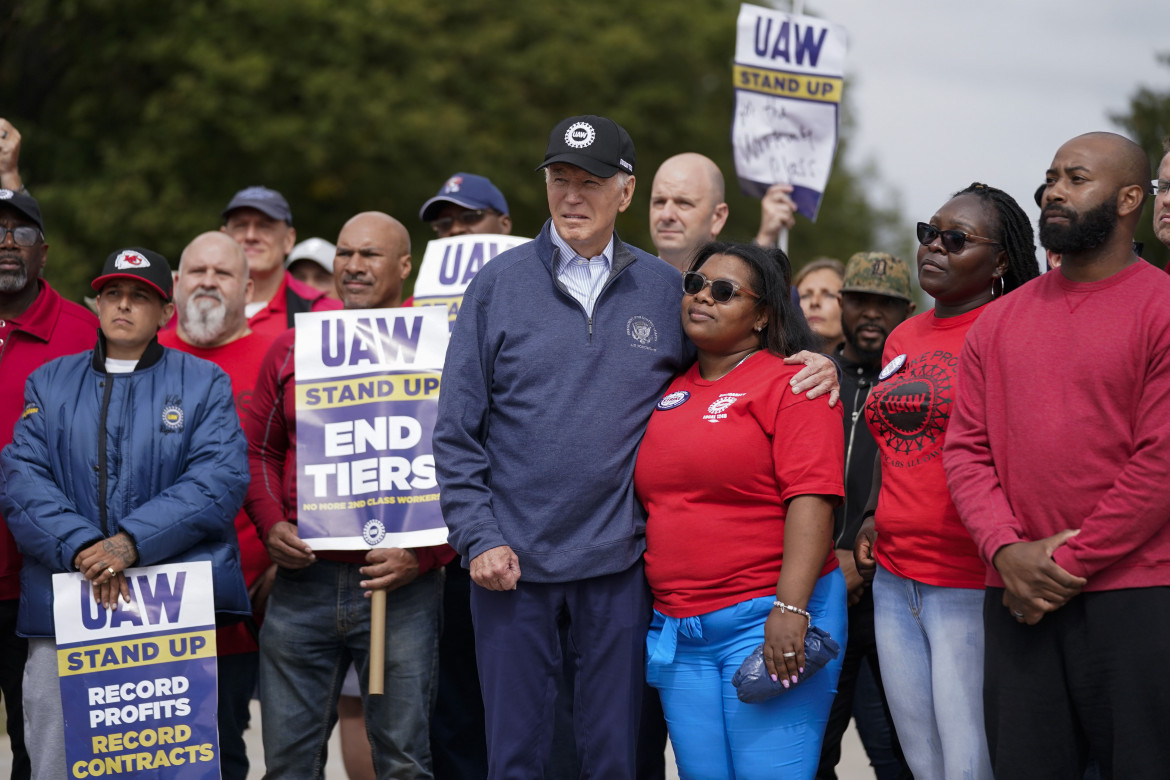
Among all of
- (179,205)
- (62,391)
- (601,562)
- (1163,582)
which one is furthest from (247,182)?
(1163,582)

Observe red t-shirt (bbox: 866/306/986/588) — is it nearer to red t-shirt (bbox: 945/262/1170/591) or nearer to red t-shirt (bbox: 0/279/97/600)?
red t-shirt (bbox: 945/262/1170/591)

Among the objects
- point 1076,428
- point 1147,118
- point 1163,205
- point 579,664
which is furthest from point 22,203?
point 1147,118

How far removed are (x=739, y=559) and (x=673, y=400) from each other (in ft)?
1.88

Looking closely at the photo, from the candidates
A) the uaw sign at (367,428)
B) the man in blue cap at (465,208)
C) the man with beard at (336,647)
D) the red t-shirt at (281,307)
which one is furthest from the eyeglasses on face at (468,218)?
the man with beard at (336,647)

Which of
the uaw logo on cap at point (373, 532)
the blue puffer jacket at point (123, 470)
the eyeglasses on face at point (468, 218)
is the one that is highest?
the eyeglasses on face at point (468, 218)

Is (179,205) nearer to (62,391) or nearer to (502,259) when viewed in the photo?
(62,391)

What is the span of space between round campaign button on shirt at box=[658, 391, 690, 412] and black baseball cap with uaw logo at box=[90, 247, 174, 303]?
7.12ft

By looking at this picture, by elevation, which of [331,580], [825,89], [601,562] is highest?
[825,89]

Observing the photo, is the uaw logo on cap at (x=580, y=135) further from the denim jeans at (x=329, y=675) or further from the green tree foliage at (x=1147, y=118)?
the green tree foliage at (x=1147, y=118)

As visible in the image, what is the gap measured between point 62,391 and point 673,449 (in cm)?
248

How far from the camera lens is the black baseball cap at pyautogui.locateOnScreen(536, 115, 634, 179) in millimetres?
4316

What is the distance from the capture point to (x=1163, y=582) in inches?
137

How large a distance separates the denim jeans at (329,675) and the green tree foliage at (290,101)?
10632mm

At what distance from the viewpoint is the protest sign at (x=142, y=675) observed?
15.7 feet
